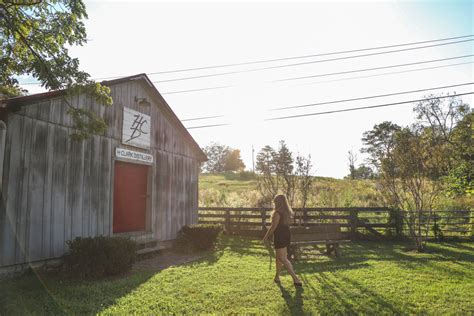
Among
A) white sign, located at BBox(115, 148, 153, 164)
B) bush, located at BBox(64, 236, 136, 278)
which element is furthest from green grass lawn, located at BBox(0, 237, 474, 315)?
white sign, located at BBox(115, 148, 153, 164)

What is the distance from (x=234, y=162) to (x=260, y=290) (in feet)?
268

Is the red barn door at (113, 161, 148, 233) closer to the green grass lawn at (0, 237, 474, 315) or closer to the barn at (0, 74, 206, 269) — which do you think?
the barn at (0, 74, 206, 269)

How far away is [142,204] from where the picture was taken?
1020 centimetres

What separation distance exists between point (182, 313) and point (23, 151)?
190 inches

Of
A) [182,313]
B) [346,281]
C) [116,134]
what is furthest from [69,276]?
[346,281]

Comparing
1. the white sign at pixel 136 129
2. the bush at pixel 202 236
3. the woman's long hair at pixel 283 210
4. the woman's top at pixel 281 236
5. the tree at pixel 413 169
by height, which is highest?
the white sign at pixel 136 129

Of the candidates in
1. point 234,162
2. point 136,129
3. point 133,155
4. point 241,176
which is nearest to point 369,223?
point 133,155

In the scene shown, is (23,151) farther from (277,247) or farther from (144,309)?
(277,247)

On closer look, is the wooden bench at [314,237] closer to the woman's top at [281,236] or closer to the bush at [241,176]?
the woman's top at [281,236]

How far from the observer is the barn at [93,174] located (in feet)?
21.2

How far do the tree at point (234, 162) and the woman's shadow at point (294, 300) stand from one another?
80.6m

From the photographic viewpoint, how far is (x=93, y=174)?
8.23m

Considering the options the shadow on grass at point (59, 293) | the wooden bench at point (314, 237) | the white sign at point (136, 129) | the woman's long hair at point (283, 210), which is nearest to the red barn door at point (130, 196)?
the white sign at point (136, 129)

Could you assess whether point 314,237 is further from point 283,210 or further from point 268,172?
point 268,172
